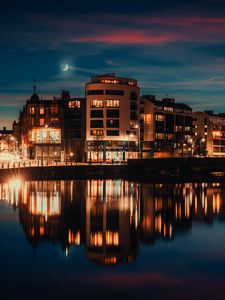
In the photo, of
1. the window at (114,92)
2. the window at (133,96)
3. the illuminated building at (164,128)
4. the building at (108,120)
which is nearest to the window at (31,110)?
the building at (108,120)

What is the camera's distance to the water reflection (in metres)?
42.7

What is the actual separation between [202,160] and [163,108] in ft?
208

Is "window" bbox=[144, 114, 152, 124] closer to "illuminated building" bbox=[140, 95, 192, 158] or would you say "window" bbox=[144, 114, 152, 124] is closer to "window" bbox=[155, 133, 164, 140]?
"illuminated building" bbox=[140, 95, 192, 158]

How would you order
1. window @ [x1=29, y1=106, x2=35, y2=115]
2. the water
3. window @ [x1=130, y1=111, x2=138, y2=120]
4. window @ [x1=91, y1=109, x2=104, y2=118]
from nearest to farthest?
the water
window @ [x1=29, y1=106, x2=35, y2=115]
window @ [x1=91, y1=109, x2=104, y2=118]
window @ [x1=130, y1=111, x2=138, y2=120]

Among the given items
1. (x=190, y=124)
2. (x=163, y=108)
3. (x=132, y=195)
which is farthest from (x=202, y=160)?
(x=190, y=124)

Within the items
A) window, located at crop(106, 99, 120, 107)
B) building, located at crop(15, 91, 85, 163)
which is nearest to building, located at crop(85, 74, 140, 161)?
window, located at crop(106, 99, 120, 107)

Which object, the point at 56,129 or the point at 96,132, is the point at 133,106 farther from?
the point at 56,129

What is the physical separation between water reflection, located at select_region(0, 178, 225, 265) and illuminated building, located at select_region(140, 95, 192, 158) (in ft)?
237

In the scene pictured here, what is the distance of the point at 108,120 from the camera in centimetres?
15075

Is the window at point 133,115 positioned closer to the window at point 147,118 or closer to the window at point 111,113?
the window at point 111,113

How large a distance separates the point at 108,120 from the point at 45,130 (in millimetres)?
17759

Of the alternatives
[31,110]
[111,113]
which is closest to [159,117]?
[111,113]

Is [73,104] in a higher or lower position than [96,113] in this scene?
higher

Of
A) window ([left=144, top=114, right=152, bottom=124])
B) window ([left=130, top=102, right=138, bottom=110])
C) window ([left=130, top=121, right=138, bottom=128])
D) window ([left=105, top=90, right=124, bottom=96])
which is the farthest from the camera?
window ([left=144, top=114, right=152, bottom=124])
